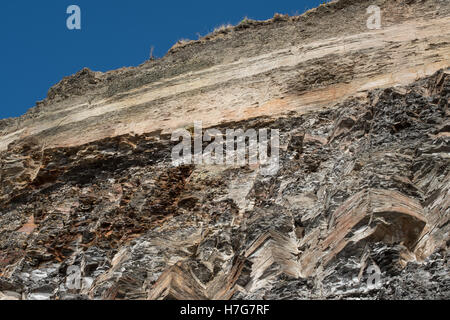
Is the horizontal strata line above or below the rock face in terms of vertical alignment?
above

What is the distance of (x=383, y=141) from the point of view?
8.78m

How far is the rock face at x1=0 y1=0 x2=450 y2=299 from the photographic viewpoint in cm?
684

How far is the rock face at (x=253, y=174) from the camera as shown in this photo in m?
6.84

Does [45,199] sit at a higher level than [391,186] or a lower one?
higher

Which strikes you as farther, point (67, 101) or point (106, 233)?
point (67, 101)

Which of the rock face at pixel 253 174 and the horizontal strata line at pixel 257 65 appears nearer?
the rock face at pixel 253 174

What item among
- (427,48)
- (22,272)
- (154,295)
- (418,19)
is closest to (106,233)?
(22,272)

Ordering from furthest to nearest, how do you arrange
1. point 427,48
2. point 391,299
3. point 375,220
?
point 427,48 < point 375,220 < point 391,299

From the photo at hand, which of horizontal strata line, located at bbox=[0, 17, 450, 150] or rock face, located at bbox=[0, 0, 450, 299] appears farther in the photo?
horizontal strata line, located at bbox=[0, 17, 450, 150]

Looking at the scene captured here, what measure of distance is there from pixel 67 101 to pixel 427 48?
374 inches

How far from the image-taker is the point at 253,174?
10.8 m

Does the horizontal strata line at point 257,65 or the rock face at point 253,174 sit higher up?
the horizontal strata line at point 257,65

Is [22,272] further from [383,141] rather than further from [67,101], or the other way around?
[67,101]

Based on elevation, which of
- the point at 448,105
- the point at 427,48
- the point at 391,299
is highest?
the point at 427,48
